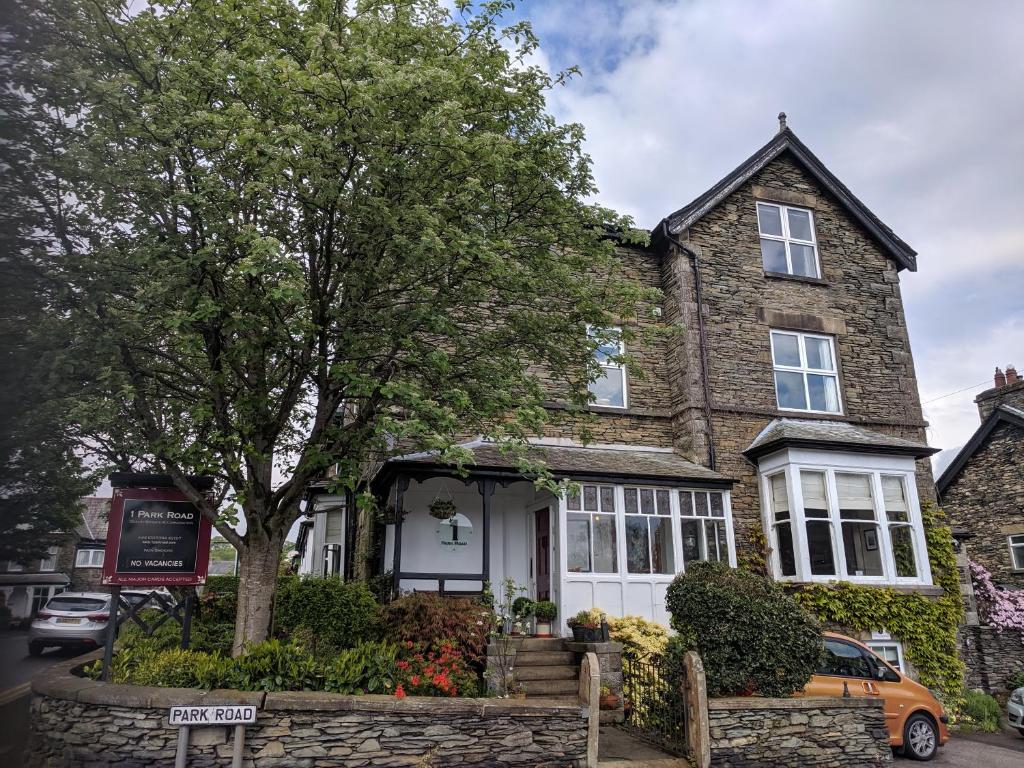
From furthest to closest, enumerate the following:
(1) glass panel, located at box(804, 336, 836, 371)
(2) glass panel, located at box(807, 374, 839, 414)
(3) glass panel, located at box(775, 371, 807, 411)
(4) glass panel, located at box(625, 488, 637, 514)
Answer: (1) glass panel, located at box(804, 336, 836, 371) < (2) glass panel, located at box(807, 374, 839, 414) < (3) glass panel, located at box(775, 371, 807, 411) < (4) glass panel, located at box(625, 488, 637, 514)

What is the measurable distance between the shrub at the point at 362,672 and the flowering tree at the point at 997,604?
1598 centimetres

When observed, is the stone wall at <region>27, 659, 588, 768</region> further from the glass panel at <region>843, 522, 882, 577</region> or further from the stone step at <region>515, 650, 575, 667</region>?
the glass panel at <region>843, 522, 882, 577</region>

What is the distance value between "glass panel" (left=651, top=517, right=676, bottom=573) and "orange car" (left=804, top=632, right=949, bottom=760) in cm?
349

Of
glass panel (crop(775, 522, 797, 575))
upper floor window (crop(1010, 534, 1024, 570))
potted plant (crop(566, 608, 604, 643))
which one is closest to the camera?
potted plant (crop(566, 608, 604, 643))

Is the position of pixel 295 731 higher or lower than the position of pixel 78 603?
lower

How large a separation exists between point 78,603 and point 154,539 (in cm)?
972

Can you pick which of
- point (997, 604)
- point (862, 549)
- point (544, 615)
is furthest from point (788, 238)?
point (544, 615)

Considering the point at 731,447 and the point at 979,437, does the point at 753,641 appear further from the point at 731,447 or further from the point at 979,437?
the point at 979,437

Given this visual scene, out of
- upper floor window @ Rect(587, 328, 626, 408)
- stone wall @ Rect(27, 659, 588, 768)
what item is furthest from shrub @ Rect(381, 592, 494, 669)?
upper floor window @ Rect(587, 328, 626, 408)

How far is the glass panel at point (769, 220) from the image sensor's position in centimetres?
1762

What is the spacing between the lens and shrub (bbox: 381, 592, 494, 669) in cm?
970

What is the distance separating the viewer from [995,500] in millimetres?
22750

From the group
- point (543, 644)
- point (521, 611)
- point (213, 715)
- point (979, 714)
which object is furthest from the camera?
point (979, 714)

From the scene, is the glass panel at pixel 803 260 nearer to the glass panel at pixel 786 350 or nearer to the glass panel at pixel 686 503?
the glass panel at pixel 786 350
